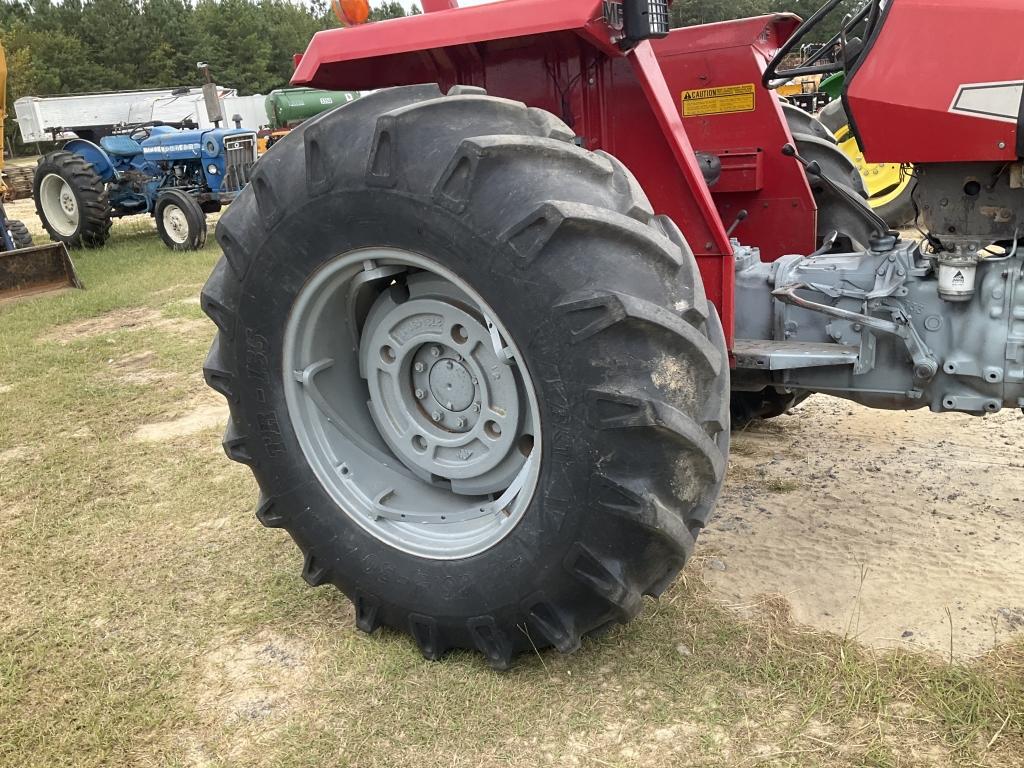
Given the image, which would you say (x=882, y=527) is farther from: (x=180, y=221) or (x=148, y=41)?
(x=148, y=41)

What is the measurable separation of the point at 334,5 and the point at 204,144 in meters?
9.44

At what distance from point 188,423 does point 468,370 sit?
2.49m

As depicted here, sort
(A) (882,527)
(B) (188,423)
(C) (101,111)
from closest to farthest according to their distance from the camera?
(A) (882,527) < (B) (188,423) < (C) (101,111)

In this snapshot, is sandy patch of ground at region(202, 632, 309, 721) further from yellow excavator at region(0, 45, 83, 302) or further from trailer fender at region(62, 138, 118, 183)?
trailer fender at region(62, 138, 118, 183)

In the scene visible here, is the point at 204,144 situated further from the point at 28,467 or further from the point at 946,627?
the point at 946,627

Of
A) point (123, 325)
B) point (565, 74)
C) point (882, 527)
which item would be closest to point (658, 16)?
point (565, 74)

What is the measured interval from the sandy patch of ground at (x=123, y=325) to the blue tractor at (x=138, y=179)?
11.8 feet

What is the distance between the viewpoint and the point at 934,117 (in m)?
2.06

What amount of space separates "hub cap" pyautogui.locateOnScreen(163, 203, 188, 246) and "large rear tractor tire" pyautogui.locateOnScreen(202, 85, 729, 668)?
8.58 m

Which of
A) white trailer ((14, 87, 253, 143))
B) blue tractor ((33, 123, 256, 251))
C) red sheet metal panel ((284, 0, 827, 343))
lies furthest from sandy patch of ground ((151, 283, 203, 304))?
white trailer ((14, 87, 253, 143))

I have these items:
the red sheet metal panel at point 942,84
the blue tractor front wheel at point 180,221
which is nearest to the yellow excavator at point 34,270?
the blue tractor front wheel at point 180,221

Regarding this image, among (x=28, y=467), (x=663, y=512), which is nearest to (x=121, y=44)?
(x=28, y=467)

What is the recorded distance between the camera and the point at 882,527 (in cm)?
281

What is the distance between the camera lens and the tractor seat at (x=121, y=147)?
11.5 metres
